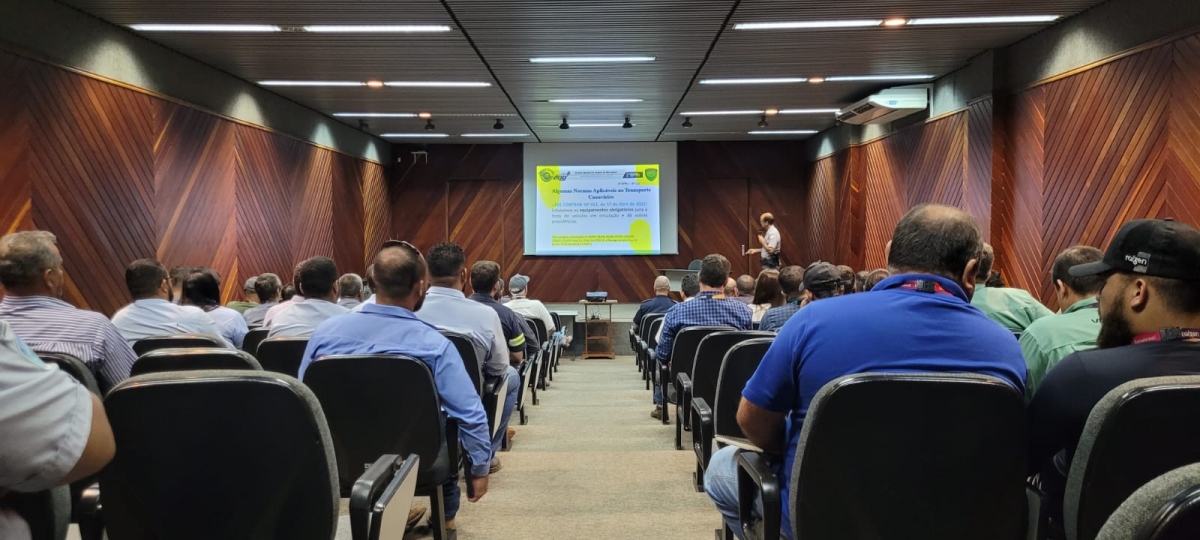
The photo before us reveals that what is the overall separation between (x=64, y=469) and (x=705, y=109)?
9.55m

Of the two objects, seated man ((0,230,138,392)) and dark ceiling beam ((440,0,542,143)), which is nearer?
seated man ((0,230,138,392))

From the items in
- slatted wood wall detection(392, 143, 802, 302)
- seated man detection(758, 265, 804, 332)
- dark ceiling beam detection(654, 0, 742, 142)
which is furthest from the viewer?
slatted wood wall detection(392, 143, 802, 302)

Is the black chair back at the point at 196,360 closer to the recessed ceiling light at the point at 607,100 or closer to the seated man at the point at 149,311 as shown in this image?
the seated man at the point at 149,311

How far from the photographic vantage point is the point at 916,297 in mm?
1607

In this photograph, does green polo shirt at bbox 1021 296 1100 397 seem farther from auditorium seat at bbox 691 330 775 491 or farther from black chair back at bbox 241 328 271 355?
black chair back at bbox 241 328 271 355

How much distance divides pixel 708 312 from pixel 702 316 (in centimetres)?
5

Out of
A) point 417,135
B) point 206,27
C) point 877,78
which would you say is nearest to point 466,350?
point 206,27

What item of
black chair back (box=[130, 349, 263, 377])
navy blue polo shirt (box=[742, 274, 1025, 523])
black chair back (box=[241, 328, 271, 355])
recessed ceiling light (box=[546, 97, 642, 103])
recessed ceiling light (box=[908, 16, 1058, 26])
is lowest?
black chair back (box=[241, 328, 271, 355])

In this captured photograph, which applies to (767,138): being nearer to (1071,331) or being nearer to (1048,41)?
(1048,41)

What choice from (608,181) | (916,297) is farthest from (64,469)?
(608,181)

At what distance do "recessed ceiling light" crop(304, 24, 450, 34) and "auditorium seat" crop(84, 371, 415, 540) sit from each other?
197 inches

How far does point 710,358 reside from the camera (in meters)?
3.43

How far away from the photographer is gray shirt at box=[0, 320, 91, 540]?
861 millimetres

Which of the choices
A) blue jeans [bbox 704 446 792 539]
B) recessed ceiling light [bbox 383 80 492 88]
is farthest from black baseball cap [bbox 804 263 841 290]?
recessed ceiling light [bbox 383 80 492 88]
